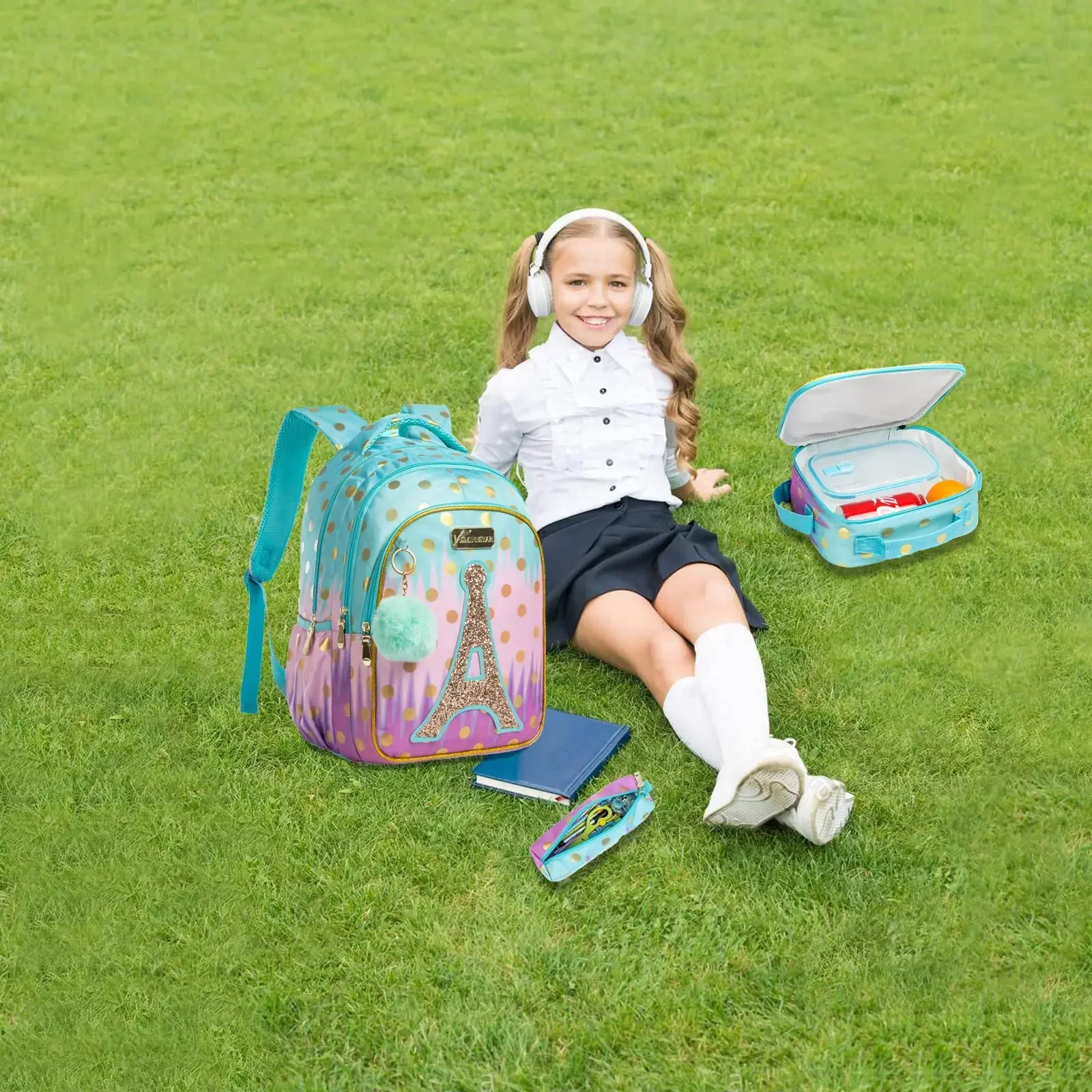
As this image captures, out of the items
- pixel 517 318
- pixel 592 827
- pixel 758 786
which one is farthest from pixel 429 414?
pixel 758 786

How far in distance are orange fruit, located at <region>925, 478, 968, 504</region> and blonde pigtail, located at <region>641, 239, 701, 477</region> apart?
2.87ft

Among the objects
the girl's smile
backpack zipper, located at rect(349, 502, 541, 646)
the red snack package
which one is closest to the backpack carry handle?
backpack zipper, located at rect(349, 502, 541, 646)

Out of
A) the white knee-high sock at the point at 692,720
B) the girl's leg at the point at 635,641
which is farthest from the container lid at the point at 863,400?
the white knee-high sock at the point at 692,720

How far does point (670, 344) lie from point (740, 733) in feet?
4.98

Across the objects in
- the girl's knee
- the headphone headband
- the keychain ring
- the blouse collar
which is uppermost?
the headphone headband

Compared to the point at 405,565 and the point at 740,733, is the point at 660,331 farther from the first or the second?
the point at 740,733

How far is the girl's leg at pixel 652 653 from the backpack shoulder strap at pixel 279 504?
2.75 ft

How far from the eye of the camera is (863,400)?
14.5 feet

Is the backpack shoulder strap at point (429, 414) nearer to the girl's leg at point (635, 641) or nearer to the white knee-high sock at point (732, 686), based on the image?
the girl's leg at point (635, 641)

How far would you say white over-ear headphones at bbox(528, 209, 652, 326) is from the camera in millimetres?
3988

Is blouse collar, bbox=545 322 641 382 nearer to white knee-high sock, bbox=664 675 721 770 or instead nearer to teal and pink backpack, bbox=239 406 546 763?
teal and pink backpack, bbox=239 406 546 763

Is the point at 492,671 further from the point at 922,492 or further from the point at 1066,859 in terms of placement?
the point at 922,492

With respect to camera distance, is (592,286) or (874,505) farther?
(874,505)

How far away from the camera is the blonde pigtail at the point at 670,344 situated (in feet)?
13.8
